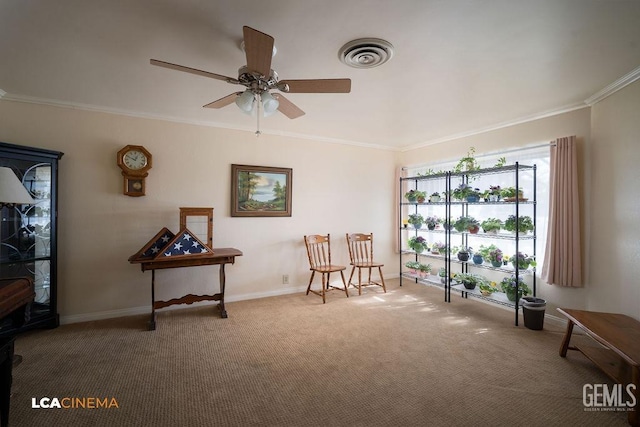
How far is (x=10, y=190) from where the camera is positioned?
2.02 meters

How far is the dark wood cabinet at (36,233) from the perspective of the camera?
2.81m

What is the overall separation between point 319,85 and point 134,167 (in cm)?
272

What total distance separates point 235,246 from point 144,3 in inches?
116

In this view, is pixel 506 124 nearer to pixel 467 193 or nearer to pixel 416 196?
pixel 467 193

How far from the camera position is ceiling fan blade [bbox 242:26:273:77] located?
1.44 metres

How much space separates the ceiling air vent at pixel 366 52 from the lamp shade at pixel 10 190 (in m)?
2.57

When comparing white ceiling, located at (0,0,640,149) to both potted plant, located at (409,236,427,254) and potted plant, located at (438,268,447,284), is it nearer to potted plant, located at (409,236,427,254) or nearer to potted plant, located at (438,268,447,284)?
potted plant, located at (409,236,427,254)

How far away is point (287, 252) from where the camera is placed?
442cm

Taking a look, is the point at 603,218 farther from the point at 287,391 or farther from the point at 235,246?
the point at 235,246

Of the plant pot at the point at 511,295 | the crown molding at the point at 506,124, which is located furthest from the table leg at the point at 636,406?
the crown molding at the point at 506,124

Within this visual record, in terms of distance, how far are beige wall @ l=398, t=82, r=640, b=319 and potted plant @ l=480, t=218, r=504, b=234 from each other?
0.79 meters

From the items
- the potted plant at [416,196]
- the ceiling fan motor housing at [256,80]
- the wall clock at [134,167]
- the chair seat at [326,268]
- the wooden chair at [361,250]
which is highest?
the ceiling fan motor housing at [256,80]

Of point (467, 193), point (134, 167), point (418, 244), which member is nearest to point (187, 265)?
point (134, 167)

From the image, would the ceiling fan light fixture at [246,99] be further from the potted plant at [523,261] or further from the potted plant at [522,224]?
the potted plant at [523,261]
